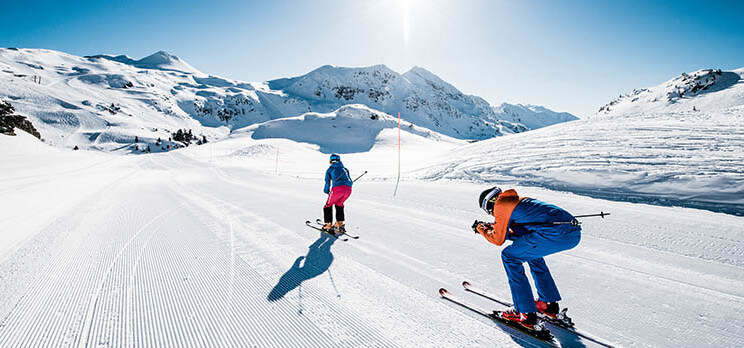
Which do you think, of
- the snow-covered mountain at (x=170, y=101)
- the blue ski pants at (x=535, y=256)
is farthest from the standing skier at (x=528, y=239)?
the snow-covered mountain at (x=170, y=101)

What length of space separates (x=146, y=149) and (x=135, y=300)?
7236 cm

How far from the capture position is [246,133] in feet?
195

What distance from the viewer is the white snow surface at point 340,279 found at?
311cm

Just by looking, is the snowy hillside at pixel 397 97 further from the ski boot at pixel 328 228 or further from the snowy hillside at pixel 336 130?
the ski boot at pixel 328 228

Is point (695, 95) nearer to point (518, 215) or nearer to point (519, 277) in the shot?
point (518, 215)

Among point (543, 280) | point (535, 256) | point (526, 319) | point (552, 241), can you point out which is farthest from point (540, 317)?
point (552, 241)

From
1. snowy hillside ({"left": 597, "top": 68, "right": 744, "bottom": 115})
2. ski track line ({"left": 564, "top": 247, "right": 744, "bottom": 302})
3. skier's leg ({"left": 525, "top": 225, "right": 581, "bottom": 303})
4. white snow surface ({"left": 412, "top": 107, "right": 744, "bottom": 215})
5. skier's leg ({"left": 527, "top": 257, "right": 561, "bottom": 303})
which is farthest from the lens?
snowy hillside ({"left": 597, "top": 68, "right": 744, "bottom": 115})

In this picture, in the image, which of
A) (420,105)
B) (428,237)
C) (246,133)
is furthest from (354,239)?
(420,105)

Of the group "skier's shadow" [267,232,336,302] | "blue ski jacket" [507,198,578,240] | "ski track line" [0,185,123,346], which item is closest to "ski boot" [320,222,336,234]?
"skier's shadow" [267,232,336,302]

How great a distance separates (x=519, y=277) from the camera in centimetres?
313

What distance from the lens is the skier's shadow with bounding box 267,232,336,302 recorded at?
13.3 feet

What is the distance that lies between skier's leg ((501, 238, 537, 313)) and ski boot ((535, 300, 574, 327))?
325 mm

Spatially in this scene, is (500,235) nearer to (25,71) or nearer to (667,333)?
(667,333)

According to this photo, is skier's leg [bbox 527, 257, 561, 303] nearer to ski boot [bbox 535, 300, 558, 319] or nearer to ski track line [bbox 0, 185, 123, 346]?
ski boot [bbox 535, 300, 558, 319]
